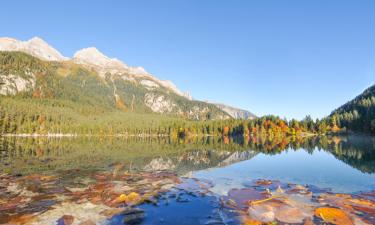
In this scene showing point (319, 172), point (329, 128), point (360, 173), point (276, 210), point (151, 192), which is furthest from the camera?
point (329, 128)

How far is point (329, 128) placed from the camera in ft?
645

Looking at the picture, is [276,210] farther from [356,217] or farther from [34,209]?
Answer: [34,209]

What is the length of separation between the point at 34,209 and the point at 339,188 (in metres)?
27.9

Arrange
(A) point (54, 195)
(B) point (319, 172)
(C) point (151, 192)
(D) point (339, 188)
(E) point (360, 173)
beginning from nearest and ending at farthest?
(A) point (54, 195), (C) point (151, 192), (D) point (339, 188), (E) point (360, 173), (B) point (319, 172)

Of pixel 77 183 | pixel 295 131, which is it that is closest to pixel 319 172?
pixel 77 183

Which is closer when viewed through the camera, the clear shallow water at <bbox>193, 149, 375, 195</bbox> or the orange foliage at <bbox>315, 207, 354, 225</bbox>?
the orange foliage at <bbox>315, 207, 354, 225</bbox>

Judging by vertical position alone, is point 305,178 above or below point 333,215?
below

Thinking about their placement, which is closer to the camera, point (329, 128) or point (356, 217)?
point (356, 217)

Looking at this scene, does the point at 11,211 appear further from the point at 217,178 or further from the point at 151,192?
the point at 217,178

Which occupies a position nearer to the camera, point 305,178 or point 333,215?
point 333,215

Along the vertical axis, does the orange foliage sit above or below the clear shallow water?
above

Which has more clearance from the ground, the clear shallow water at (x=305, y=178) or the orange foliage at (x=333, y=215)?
the orange foliage at (x=333, y=215)

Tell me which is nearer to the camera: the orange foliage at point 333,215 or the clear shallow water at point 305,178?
the orange foliage at point 333,215

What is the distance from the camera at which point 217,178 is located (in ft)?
111
